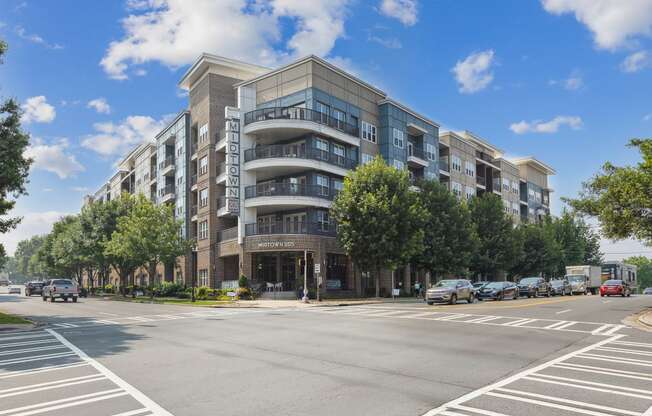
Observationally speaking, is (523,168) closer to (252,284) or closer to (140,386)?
(252,284)

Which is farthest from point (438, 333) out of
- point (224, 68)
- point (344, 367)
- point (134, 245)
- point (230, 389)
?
point (224, 68)

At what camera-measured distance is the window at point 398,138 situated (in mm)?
56875

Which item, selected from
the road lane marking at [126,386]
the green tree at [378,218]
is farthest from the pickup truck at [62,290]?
the road lane marking at [126,386]

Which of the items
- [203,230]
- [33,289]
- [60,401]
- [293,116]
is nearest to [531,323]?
[60,401]

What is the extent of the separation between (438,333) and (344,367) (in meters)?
6.90

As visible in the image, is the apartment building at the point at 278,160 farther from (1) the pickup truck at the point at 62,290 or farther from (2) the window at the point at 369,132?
(1) the pickup truck at the point at 62,290

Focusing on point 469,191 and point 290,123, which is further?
point 469,191

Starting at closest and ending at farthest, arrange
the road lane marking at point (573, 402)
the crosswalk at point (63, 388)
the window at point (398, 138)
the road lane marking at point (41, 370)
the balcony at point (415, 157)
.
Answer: the road lane marking at point (573, 402)
the crosswalk at point (63, 388)
the road lane marking at point (41, 370)
the window at point (398, 138)
the balcony at point (415, 157)

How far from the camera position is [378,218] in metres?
43.1

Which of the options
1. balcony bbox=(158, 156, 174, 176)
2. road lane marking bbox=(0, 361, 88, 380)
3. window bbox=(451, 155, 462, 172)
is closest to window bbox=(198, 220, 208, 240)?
balcony bbox=(158, 156, 174, 176)

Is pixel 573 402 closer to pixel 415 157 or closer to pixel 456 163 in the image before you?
pixel 415 157

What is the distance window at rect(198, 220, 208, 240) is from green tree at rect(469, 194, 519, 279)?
29008 millimetres

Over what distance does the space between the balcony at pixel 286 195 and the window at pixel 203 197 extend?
25.5 feet

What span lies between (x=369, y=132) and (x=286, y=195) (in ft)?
45.1
